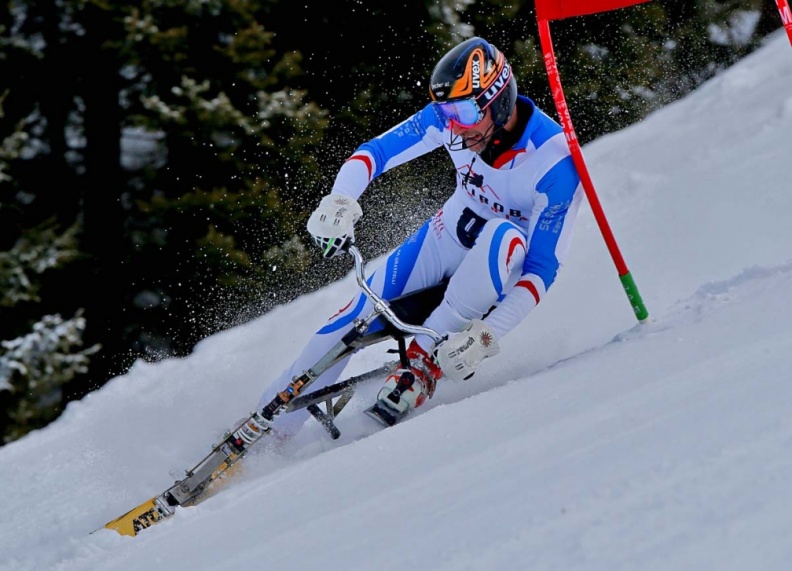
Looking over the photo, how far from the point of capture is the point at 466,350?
4.15 m

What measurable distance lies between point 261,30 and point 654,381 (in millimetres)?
8514

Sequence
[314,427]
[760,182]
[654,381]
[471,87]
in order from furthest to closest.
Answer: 1. [760,182]
2. [314,427]
3. [471,87]
4. [654,381]

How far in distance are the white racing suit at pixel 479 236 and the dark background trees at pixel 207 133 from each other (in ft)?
16.7

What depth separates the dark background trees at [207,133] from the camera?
1098cm

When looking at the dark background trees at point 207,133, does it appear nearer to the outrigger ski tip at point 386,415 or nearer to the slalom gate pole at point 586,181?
the slalom gate pole at point 586,181

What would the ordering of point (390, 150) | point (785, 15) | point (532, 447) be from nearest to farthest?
1. point (532, 447)
2. point (785, 15)
3. point (390, 150)

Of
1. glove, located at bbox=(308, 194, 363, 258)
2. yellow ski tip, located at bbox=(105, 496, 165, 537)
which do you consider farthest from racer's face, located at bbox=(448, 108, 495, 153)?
yellow ski tip, located at bbox=(105, 496, 165, 537)

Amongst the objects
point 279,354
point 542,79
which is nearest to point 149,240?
point 542,79

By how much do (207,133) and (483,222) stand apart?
690cm

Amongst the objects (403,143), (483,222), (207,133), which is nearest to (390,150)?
(403,143)

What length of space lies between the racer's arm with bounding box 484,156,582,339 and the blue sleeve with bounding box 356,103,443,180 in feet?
2.38

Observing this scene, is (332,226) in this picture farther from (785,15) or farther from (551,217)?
(785,15)

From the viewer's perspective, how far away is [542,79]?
11.5 meters

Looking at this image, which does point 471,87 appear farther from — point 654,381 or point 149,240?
point 149,240
